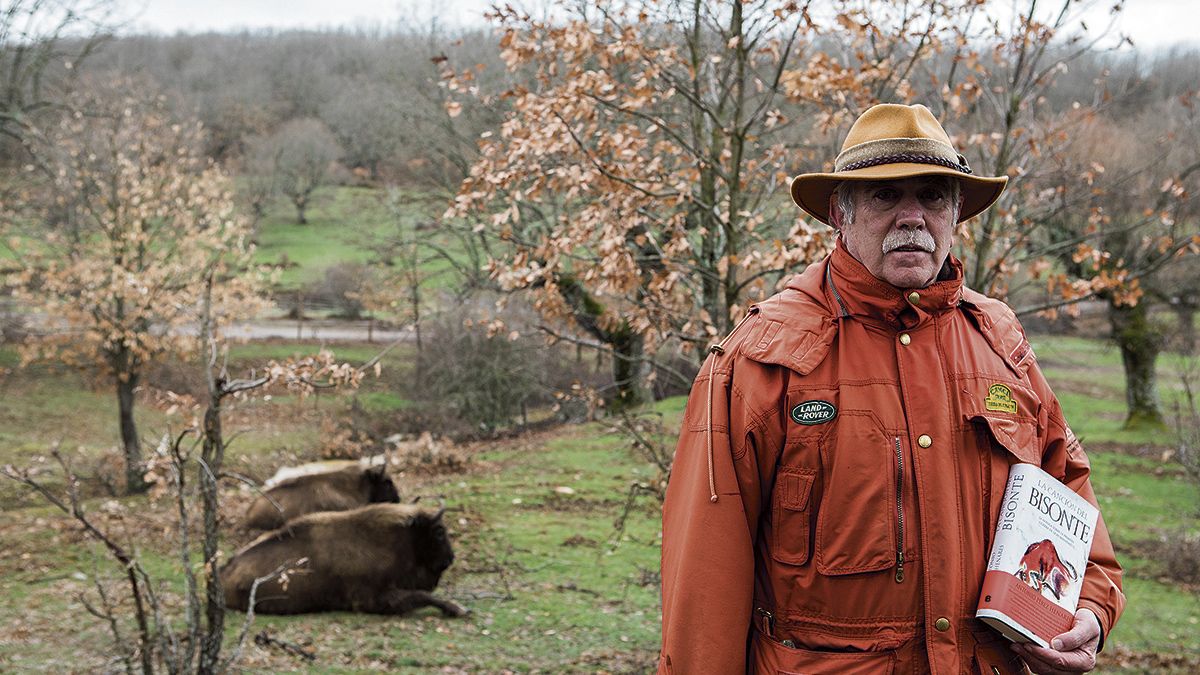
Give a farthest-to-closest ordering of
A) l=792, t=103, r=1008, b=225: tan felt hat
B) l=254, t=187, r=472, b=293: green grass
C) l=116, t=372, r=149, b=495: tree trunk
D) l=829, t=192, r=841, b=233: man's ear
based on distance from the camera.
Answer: l=254, t=187, r=472, b=293: green grass → l=116, t=372, r=149, b=495: tree trunk → l=829, t=192, r=841, b=233: man's ear → l=792, t=103, r=1008, b=225: tan felt hat

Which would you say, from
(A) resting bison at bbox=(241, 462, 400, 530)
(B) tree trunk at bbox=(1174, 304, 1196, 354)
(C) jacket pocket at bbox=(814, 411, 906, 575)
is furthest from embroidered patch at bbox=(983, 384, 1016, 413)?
(B) tree trunk at bbox=(1174, 304, 1196, 354)

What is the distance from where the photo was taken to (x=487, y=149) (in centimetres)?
657

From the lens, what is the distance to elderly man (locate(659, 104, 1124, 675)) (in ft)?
8.13

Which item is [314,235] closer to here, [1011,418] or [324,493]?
[324,493]

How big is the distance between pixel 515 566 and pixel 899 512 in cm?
949

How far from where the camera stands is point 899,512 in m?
2.48

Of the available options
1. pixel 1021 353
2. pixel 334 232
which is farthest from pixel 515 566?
pixel 334 232

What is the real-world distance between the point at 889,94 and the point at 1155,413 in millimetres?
20539

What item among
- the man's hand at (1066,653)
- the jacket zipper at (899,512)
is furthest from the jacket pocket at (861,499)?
the man's hand at (1066,653)

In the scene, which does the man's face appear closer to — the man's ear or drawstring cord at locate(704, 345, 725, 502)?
the man's ear

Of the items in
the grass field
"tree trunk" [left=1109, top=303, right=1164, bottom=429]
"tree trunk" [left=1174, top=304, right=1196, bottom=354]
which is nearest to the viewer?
the grass field

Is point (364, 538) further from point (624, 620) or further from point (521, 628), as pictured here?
point (624, 620)

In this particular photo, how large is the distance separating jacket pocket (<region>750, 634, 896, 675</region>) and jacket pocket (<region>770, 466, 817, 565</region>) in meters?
0.22

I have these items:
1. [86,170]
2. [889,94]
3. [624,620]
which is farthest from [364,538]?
[86,170]
